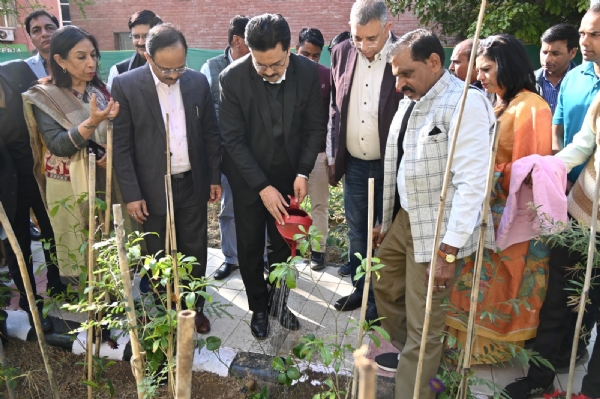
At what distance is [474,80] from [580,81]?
82 centimetres

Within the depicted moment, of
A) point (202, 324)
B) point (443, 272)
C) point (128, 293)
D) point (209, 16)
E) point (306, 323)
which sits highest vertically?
point (209, 16)

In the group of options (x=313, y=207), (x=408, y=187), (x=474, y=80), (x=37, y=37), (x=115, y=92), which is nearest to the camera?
(x=408, y=187)

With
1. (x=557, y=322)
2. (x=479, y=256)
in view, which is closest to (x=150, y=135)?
(x=479, y=256)

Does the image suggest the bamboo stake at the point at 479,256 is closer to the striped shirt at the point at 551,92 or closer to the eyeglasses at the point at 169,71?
the eyeglasses at the point at 169,71

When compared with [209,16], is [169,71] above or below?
below

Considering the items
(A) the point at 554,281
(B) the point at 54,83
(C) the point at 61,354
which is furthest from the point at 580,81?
(C) the point at 61,354

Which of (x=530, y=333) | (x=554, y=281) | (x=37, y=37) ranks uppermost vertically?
(x=37, y=37)

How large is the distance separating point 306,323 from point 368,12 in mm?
2044

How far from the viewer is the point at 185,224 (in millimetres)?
3109

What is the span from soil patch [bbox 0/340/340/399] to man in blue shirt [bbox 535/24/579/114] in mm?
2978

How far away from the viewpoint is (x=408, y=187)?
7.20ft

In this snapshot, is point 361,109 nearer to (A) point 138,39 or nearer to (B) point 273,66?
(B) point 273,66

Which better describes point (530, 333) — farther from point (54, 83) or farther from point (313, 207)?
point (54, 83)

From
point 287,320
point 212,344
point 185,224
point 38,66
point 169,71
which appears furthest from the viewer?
point 38,66
